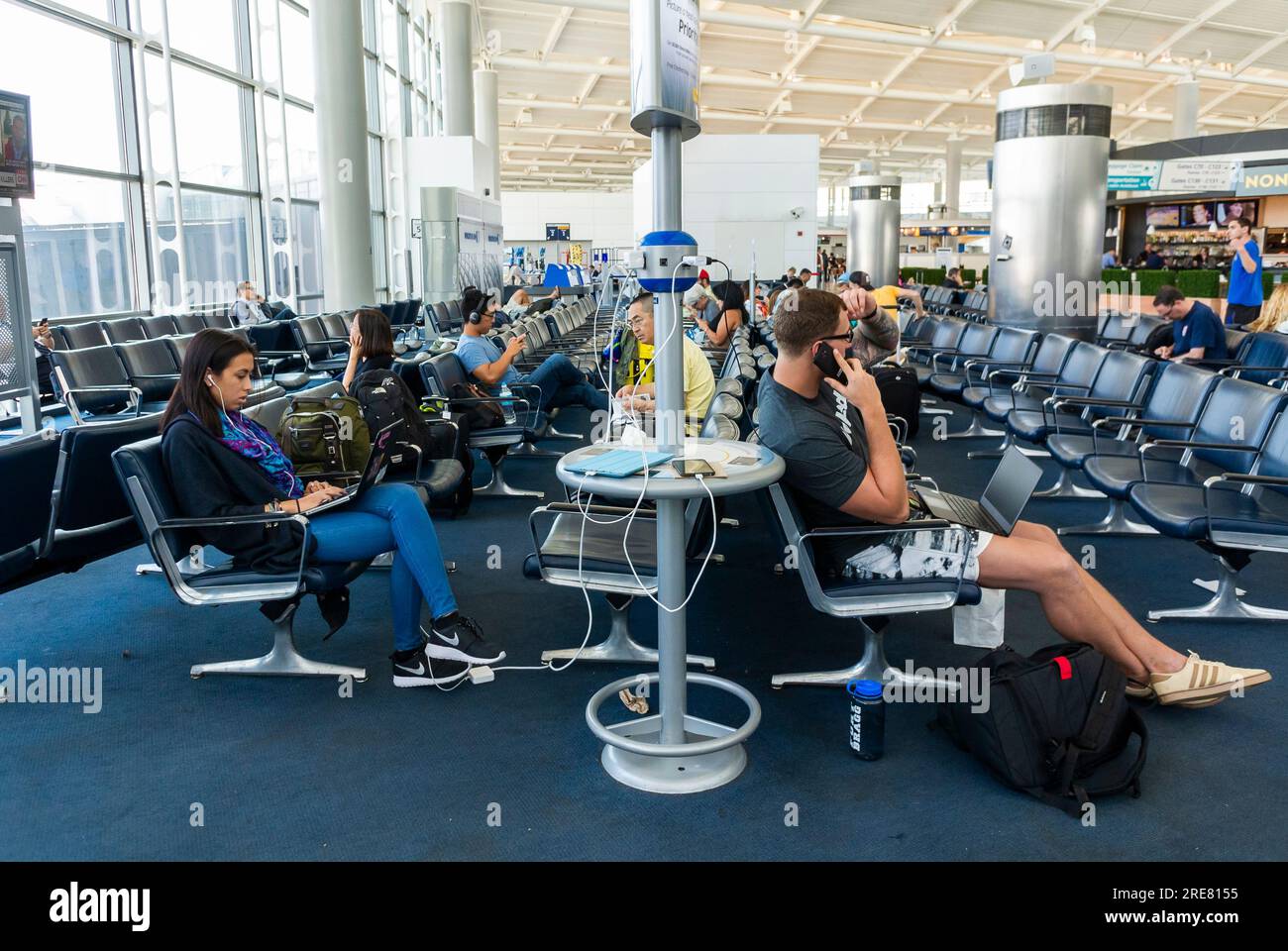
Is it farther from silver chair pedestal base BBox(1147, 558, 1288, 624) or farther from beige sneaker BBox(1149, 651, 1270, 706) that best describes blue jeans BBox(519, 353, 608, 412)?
beige sneaker BBox(1149, 651, 1270, 706)

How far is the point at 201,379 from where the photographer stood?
9.57ft

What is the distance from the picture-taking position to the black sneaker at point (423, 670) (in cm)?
309

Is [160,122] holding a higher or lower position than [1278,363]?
higher

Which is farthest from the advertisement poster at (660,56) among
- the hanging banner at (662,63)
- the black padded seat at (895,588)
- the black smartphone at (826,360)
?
the black padded seat at (895,588)

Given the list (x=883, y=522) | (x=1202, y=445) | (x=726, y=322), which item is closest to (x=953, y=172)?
(x=726, y=322)

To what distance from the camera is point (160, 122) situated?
9.33m

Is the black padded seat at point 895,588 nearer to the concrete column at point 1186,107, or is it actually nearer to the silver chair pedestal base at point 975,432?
the silver chair pedestal base at point 975,432

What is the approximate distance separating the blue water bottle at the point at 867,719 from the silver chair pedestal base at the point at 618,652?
0.70 metres

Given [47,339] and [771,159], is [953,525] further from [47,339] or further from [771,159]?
[771,159]

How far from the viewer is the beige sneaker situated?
2.83m

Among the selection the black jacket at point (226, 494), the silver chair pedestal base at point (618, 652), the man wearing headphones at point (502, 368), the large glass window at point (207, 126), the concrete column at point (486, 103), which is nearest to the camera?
the black jacket at point (226, 494)

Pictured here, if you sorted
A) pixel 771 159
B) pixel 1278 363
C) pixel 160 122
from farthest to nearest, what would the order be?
pixel 771 159 < pixel 160 122 < pixel 1278 363

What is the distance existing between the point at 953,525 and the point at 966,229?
37352mm
